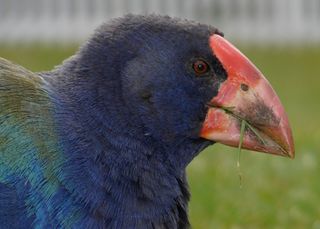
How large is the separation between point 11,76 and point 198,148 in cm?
72

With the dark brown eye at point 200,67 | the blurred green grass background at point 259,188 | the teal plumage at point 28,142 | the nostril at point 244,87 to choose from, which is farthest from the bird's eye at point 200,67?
the blurred green grass background at point 259,188

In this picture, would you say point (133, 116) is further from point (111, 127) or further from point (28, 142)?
point (28, 142)

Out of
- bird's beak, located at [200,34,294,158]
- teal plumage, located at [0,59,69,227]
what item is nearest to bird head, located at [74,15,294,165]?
bird's beak, located at [200,34,294,158]

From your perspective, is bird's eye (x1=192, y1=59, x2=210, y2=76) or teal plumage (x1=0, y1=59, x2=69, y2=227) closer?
teal plumage (x1=0, y1=59, x2=69, y2=227)

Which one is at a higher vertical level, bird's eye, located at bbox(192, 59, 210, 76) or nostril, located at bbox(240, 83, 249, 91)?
bird's eye, located at bbox(192, 59, 210, 76)

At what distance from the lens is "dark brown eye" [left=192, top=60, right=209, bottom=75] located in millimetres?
3240

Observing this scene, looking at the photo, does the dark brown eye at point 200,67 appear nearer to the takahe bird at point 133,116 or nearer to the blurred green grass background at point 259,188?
the takahe bird at point 133,116

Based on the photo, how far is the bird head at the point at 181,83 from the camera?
10.6 feet

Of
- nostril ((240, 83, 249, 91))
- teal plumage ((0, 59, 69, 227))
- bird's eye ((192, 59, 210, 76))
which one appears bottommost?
teal plumage ((0, 59, 69, 227))

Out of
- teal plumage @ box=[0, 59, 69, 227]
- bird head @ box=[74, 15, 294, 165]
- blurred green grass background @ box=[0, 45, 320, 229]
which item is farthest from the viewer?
blurred green grass background @ box=[0, 45, 320, 229]

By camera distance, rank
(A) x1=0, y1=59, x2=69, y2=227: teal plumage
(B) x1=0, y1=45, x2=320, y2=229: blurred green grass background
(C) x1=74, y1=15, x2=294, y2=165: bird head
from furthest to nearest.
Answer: (B) x1=0, y1=45, x2=320, y2=229: blurred green grass background → (C) x1=74, y1=15, x2=294, y2=165: bird head → (A) x1=0, y1=59, x2=69, y2=227: teal plumage

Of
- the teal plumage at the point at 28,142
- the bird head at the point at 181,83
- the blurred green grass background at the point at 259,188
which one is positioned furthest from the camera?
the blurred green grass background at the point at 259,188

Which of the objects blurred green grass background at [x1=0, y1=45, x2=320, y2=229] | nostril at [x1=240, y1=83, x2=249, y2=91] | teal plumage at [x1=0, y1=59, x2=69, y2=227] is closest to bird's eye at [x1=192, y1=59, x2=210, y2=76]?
nostril at [x1=240, y1=83, x2=249, y2=91]

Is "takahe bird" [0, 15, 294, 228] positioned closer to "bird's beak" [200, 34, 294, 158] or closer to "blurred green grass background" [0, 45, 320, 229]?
"bird's beak" [200, 34, 294, 158]
